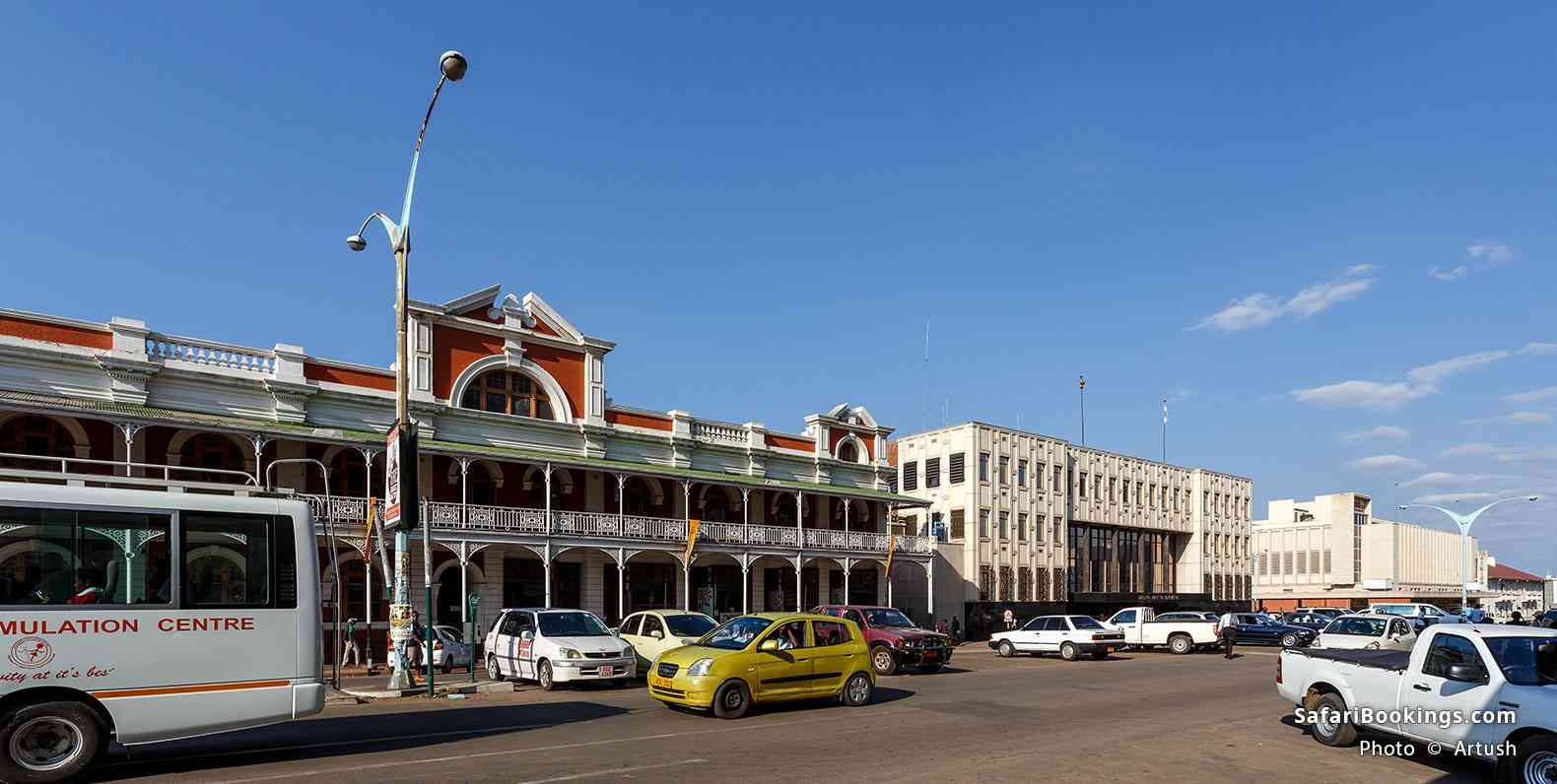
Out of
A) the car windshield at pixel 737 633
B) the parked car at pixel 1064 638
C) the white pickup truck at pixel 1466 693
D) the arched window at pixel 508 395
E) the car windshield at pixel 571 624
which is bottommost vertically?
the parked car at pixel 1064 638

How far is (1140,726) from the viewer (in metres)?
14.7

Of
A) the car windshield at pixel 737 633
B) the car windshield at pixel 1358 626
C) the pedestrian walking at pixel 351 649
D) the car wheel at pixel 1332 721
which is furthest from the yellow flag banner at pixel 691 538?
the car wheel at pixel 1332 721

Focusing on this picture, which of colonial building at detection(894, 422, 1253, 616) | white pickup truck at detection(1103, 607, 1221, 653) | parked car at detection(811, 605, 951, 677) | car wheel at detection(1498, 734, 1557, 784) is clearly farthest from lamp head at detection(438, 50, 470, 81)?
colonial building at detection(894, 422, 1253, 616)

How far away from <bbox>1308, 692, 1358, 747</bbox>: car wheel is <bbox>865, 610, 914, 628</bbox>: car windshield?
13381 millimetres

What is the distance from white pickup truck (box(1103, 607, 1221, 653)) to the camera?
3506 centimetres

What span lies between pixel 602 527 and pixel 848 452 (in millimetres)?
15913

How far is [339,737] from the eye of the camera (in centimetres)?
1326

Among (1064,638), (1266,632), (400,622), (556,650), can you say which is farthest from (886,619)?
(1266,632)

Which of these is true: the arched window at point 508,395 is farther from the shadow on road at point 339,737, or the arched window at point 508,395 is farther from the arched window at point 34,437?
the shadow on road at point 339,737

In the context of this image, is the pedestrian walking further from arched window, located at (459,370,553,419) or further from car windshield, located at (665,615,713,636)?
car windshield, located at (665,615,713,636)

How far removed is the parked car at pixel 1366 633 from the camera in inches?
1021

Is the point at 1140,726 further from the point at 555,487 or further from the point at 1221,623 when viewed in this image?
the point at 555,487

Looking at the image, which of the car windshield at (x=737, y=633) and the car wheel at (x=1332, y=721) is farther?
the car windshield at (x=737, y=633)

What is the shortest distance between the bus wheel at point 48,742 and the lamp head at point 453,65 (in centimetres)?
1183
